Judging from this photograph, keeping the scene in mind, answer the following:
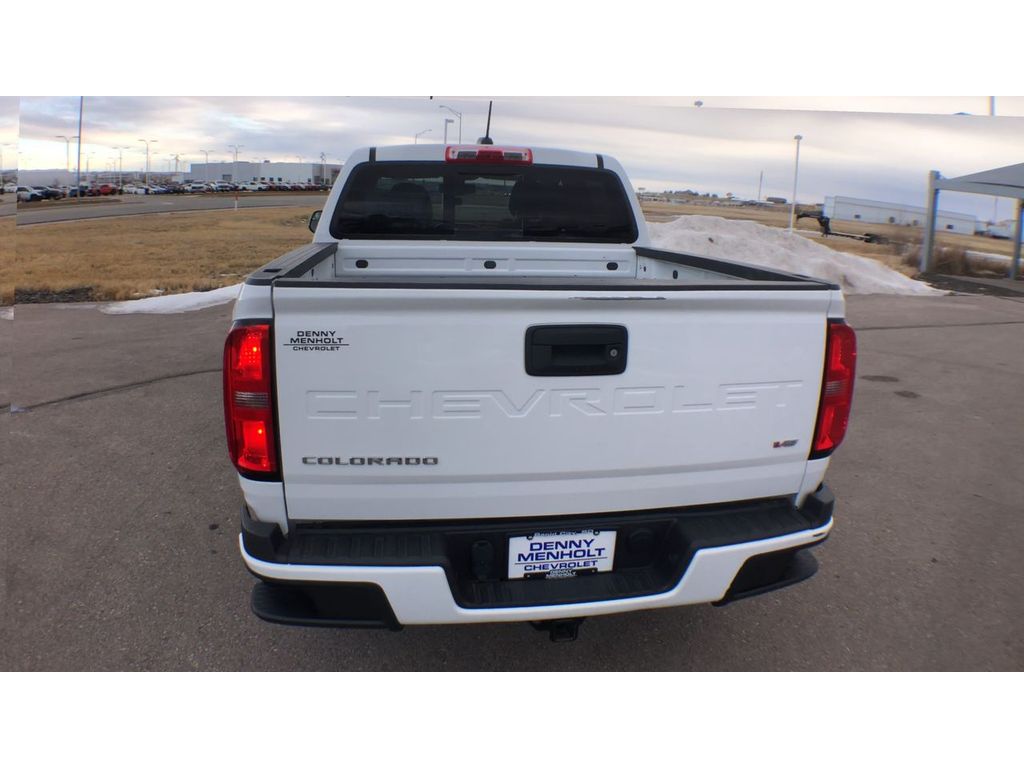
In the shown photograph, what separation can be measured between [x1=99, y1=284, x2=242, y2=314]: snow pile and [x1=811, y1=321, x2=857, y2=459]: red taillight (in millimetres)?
10928

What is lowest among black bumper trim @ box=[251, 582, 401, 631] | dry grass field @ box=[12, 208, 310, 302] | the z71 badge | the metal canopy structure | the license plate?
black bumper trim @ box=[251, 582, 401, 631]

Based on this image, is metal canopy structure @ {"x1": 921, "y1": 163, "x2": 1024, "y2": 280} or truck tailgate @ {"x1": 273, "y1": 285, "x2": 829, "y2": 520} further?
metal canopy structure @ {"x1": 921, "y1": 163, "x2": 1024, "y2": 280}

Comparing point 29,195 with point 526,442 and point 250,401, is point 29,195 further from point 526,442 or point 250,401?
point 526,442

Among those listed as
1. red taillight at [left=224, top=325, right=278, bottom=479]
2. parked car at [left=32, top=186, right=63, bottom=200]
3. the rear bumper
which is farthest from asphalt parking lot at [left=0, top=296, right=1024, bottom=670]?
parked car at [left=32, top=186, right=63, bottom=200]

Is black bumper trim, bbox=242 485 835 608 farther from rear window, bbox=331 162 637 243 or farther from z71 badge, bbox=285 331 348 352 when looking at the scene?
rear window, bbox=331 162 637 243

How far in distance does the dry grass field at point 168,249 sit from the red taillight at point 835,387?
13.6m

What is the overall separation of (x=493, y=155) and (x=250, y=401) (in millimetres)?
2508

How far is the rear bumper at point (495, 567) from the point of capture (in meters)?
2.21

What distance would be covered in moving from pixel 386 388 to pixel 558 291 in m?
0.62

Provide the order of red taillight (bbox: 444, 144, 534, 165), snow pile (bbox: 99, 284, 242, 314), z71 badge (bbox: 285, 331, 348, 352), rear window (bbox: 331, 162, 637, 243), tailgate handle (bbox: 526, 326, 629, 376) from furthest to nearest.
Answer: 1. snow pile (bbox: 99, 284, 242, 314)
2. rear window (bbox: 331, 162, 637, 243)
3. red taillight (bbox: 444, 144, 534, 165)
4. tailgate handle (bbox: 526, 326, 629, 376)
5. z71 badge (bbox: 285, 331, 348, 352)

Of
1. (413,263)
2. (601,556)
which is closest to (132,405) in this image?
(413,263)

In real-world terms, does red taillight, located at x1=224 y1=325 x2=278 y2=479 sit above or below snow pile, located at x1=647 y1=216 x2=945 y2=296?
below

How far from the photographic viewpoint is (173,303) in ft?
40.6

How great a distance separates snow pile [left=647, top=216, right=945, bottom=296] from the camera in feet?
53.7
